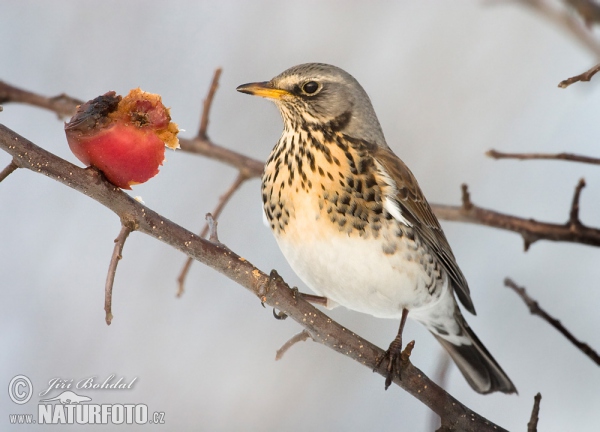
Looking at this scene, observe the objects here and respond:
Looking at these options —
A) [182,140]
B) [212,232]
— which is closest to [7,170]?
[212,232]

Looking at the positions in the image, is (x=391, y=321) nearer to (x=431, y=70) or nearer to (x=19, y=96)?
(x=431, y=70)

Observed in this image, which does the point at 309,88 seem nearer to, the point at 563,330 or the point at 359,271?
the point at 359,271

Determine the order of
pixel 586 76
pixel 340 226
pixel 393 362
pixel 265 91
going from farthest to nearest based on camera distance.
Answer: pixel 265 91 → pixel 340 226 → pixel 393 362 → pixel 586 76

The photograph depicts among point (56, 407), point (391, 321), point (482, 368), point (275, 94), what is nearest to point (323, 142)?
point (275, 94)

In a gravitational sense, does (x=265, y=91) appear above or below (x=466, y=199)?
above

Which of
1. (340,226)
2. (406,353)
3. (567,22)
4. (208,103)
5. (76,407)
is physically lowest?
(76,407)

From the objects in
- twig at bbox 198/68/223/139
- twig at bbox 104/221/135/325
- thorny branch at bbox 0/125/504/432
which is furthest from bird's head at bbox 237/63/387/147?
twig at bbox 104/221/135/325

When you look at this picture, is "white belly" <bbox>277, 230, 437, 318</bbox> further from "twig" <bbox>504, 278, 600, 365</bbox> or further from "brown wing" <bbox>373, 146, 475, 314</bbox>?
"twig" <bbox>504, 278, 600, 365</bbox>
